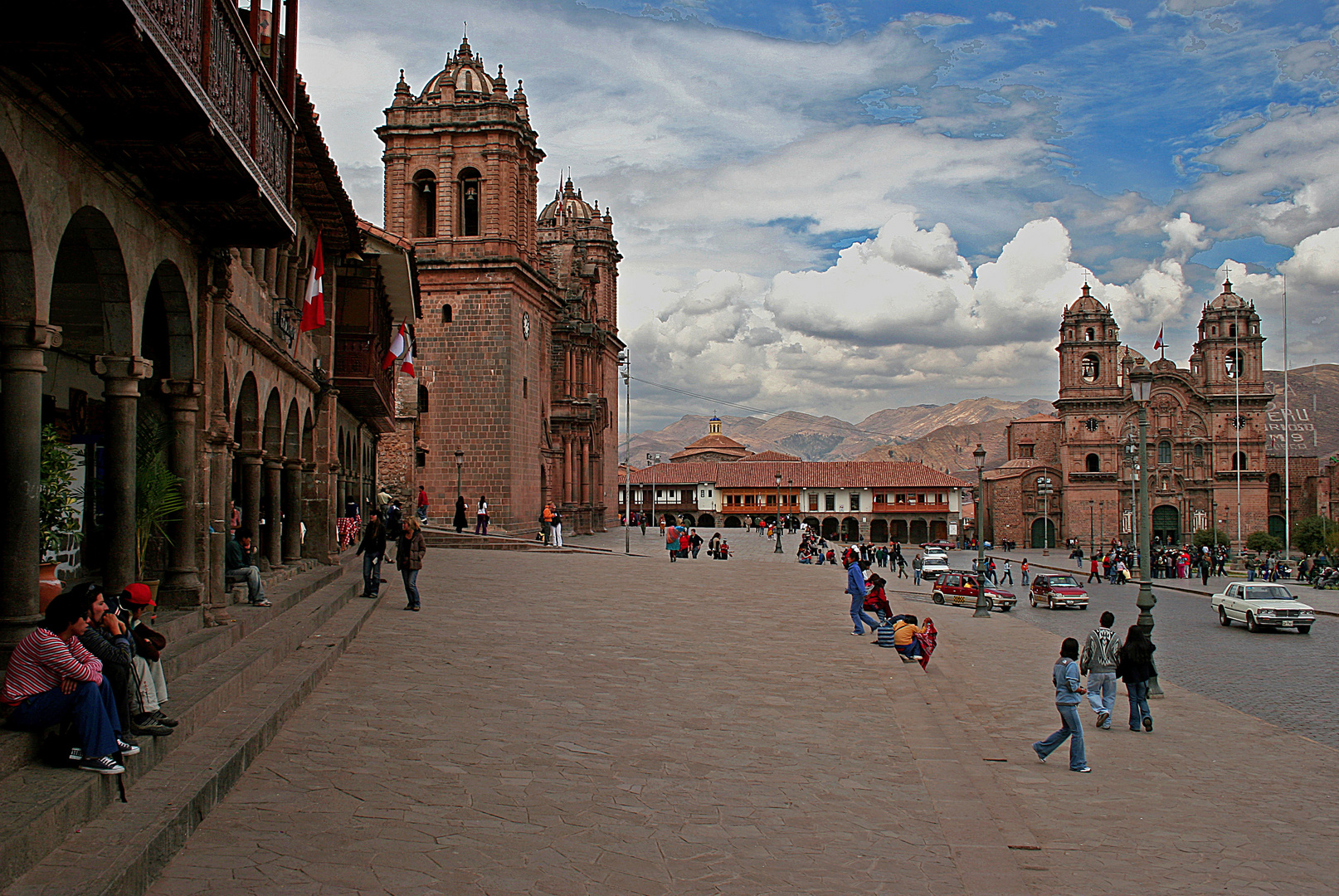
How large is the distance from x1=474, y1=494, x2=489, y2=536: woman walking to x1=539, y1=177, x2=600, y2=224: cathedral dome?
32.5 metres

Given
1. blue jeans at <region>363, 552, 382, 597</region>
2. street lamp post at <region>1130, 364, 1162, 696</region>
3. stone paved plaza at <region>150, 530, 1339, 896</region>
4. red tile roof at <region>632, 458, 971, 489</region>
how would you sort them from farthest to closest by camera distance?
red tile roof at <region>632, 458, 971, 489</region> → blue jeans at <region>363, 552, 382, 597</region> → street lamp post at <region>1130, 364, 1162, 696</region> → stone paved plaza at <region>150, 530, 1339, 896</region>

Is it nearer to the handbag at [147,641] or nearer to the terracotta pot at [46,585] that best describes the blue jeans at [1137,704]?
the handbag at [147,641]

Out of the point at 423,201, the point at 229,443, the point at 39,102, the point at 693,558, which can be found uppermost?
the point at 423,201

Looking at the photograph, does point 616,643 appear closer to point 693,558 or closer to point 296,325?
point 296,325

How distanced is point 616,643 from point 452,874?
822cm

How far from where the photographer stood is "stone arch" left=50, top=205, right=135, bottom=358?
7.57 metres

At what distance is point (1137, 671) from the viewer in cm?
1146

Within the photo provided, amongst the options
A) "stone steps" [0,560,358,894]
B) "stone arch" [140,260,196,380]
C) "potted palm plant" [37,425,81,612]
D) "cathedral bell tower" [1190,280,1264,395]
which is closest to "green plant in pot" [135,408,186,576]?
"stone arch" [140,260,196,380]

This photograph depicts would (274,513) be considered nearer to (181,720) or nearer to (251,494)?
(251,494)

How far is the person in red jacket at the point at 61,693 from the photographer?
5.41m

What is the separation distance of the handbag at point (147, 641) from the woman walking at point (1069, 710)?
7.50 metres

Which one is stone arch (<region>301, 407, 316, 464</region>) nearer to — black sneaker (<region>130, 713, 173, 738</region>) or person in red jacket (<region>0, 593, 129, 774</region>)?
black sneaker (<region>130, 713, 173, 738</region>)

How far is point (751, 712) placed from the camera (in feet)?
32.0

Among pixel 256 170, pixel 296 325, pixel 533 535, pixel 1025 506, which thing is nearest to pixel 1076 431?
pixel 1025 506
